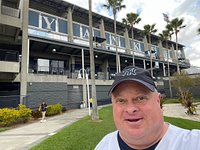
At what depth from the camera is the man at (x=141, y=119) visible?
1.46 m

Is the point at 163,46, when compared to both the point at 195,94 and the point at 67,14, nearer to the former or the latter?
the point at 195,94

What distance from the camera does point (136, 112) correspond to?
1.51 meters

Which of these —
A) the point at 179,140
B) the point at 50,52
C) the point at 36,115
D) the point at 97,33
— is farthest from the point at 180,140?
the point at 97,33

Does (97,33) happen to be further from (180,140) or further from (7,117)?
(180,140)

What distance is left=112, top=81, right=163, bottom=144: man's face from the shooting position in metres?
1.48

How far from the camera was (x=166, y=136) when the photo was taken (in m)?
1.50

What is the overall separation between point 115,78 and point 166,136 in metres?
0.58

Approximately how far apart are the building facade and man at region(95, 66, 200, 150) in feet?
Result: 36.9

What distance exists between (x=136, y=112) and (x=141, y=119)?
6 centimetres

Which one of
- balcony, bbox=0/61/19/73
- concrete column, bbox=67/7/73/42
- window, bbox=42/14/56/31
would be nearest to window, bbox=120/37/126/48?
concrete column, bbox=67/7/73/42

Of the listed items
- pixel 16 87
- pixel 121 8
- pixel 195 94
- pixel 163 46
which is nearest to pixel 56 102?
pixel 16 87

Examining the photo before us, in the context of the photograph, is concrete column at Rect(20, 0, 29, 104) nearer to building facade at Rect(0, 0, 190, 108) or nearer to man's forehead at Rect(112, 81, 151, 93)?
building facade at Rect(0, 0, 190, 108)

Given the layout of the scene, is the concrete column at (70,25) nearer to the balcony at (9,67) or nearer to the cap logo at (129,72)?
the balcony at (9,67)

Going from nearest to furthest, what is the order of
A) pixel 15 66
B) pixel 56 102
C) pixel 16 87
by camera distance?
pixel 15 66 → pixel 16 87 → pixel 56 102
